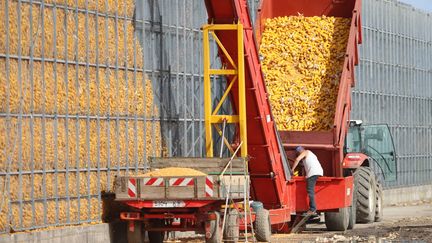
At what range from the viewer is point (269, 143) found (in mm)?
26750

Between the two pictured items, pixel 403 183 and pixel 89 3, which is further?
pixel 403 183

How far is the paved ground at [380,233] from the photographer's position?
26.0 meters

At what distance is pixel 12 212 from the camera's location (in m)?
21.2

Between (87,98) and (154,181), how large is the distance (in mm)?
1946

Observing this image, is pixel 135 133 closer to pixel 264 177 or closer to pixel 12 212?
pixel 264 177

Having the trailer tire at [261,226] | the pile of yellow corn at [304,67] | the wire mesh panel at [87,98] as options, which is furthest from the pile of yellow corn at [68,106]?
the pile of yellow corn at [304,67]

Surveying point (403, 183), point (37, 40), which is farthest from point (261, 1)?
point (403, 183)

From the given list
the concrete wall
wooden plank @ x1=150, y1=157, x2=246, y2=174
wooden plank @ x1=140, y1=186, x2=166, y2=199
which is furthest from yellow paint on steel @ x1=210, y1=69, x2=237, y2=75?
the concrete wall

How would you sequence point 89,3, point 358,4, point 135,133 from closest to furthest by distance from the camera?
point 89,3
point 135,133
point 358,4

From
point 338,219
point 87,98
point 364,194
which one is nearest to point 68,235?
point 87,98

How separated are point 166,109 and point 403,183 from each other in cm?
1937

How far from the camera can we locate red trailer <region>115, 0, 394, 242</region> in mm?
25234

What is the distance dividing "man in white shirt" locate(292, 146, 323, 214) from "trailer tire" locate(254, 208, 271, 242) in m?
2.56

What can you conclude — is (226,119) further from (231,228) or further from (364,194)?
(364,194)
